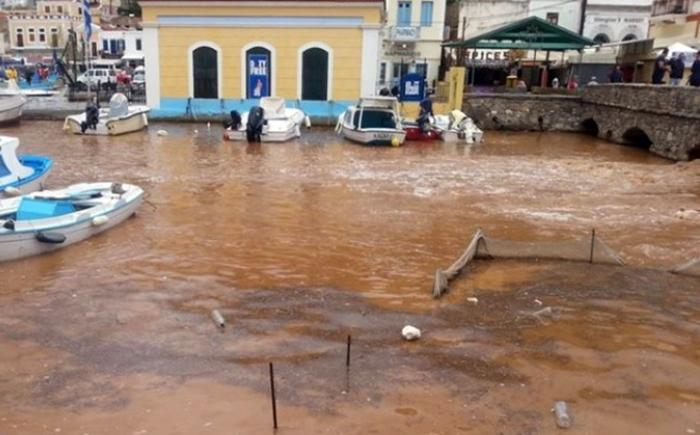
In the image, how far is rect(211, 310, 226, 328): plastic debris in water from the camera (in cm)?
754

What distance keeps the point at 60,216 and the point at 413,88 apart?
64.1 ft

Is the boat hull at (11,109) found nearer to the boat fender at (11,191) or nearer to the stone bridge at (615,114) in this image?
the boat fender at (11,191)

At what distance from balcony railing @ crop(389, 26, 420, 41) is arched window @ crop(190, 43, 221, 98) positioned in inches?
692

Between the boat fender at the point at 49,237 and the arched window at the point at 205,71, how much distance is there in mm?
19467

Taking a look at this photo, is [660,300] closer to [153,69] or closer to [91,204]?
[91,204]

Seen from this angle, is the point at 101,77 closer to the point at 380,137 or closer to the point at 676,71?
the point at 380,137

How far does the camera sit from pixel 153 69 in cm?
2861

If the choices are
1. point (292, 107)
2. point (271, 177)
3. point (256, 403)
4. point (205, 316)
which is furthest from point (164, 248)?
point (292, 107)

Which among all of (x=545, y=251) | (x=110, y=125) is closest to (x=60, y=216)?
(x=545, y=251)

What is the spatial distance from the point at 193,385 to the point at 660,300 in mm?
5893

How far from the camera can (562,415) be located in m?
5.70

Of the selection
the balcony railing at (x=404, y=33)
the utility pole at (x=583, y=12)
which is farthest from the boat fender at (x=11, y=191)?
the utility pole at (x=583, y=12)

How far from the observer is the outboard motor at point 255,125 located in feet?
72.5

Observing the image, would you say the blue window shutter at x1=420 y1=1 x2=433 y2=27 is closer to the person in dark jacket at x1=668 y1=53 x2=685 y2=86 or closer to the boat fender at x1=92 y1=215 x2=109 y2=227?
the person in dark jacket at x1=668 y1=53 x2=685 y2=86
